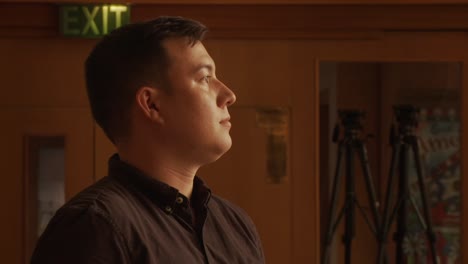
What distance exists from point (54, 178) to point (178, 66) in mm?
1989

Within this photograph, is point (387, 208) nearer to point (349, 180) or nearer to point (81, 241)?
point (349, 180)

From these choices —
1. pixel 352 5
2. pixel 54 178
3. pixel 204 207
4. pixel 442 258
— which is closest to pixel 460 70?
pixel 352 5

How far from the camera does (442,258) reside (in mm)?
3277

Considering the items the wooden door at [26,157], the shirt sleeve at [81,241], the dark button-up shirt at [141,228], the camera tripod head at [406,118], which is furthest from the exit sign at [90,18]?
the shirt sleeve at [81,241]

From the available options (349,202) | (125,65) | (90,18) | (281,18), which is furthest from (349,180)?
(125,65)

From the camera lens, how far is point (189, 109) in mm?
1354

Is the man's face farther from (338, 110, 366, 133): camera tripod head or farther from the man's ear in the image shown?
(338, 110, 366, 133): camera tripod head

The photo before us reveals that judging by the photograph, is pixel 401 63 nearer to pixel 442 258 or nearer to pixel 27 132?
pixel 442 258

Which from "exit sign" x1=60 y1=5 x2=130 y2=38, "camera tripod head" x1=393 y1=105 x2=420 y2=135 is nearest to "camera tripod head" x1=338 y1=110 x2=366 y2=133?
"camera tripod head" x1=393 y1=105 x2=420 y2=135

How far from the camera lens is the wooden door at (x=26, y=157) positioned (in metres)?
3.20

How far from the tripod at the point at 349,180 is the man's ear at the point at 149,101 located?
6.36ft

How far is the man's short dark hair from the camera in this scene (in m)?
1.33

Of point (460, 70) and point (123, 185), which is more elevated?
point (460, 70)

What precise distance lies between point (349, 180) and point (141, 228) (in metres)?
2.12
